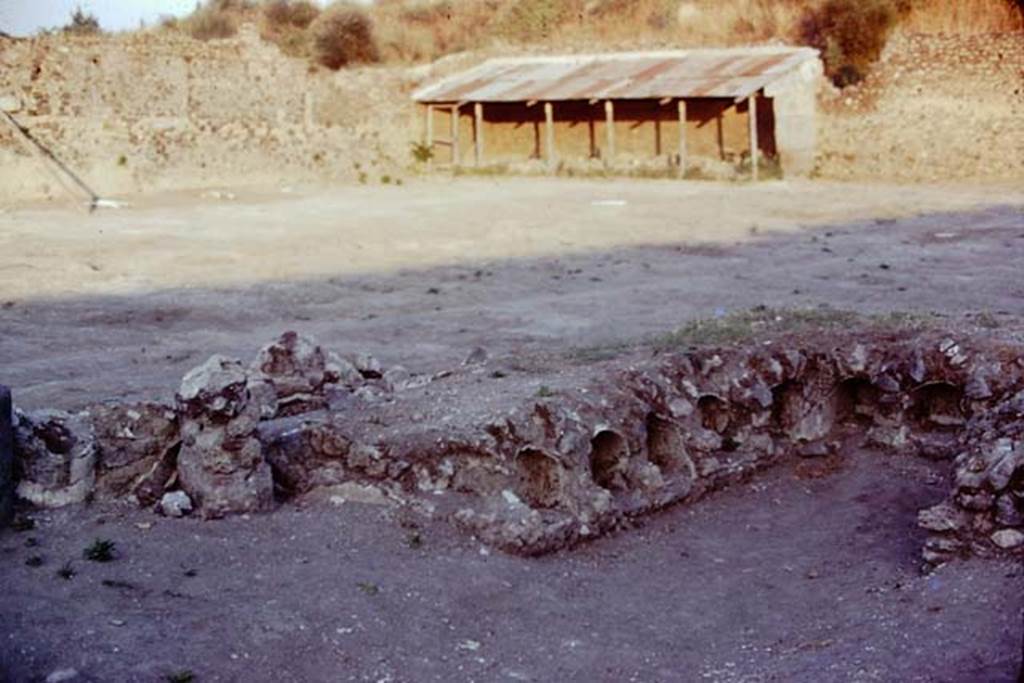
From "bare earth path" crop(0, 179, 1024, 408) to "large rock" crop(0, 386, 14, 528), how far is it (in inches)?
134

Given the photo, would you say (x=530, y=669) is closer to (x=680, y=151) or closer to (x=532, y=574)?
(x=532, y=574)

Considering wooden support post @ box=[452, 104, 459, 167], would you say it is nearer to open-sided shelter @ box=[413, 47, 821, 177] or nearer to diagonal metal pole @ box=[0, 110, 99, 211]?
open-sided shelter @ box=[413, 47, 821, 177]

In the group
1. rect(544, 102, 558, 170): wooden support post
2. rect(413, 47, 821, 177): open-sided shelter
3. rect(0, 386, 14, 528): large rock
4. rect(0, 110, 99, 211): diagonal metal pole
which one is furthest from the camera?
rect(544, 102, 558, 170): wooden support post

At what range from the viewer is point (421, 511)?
8156mm

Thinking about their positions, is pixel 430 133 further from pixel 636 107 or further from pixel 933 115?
pixel 933 115

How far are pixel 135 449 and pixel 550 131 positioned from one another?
93.3ft

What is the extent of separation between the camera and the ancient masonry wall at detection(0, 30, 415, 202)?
31484 millimetres

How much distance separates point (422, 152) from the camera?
127 feet

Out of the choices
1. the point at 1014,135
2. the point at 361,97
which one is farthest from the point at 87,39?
the point at 1014,135

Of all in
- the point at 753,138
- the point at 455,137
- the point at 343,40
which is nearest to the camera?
the point at 753,138

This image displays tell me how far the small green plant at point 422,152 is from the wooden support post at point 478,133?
1.33 meters

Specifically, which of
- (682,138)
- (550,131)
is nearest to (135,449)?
(682,138)

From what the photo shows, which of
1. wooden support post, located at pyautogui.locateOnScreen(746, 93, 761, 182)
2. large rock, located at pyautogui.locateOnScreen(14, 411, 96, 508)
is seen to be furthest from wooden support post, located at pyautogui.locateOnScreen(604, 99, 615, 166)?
large rock, located at pyautogui.locateOnScreen(14, 411, 96, 508)

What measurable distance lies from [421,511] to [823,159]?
27.0m
